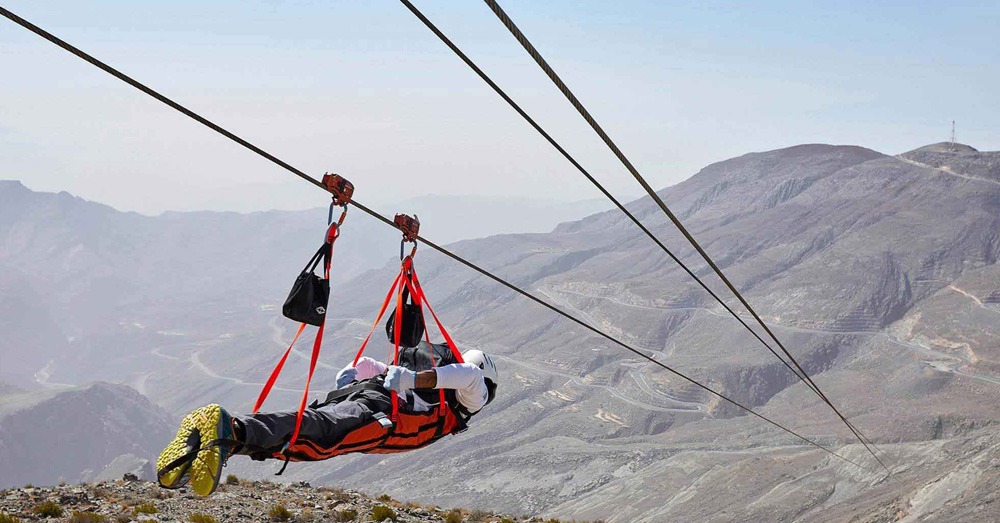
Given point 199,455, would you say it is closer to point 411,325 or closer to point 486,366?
point 411,325

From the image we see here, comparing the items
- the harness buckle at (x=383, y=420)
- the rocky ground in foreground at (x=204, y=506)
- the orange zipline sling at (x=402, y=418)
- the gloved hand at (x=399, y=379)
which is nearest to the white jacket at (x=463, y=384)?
the orange zipline sling at (x=402, y=418)

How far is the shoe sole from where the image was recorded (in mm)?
6004

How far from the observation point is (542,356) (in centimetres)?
16588

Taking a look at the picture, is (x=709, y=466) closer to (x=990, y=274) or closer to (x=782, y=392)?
(x=782, y=392)

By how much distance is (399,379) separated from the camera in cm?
747

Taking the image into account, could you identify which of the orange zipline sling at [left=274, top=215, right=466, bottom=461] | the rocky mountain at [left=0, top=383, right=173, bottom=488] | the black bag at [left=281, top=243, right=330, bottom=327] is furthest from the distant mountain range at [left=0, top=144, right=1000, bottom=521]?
the black bag at [left=281, top=243, right=330, bottom=327]

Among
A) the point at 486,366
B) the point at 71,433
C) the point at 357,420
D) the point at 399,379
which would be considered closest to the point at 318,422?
the point at 357,420

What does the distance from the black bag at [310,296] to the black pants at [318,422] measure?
80 cm

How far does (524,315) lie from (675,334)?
50.2 m

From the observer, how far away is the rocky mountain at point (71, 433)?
16612 cm

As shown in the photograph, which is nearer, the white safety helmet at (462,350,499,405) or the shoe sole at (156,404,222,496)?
the shoe sole at (156,404,222,496)

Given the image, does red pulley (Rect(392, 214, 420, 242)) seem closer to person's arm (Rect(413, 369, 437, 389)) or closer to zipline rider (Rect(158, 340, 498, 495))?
zipline rider (Rect(158, 340, 498, 495))

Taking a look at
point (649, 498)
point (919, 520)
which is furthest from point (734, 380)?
point (919, 520)

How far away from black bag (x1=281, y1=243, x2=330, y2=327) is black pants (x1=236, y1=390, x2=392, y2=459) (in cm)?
80
